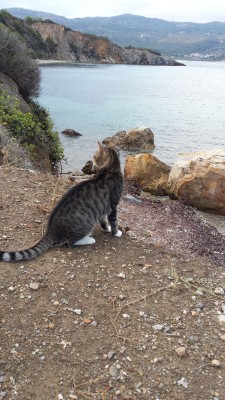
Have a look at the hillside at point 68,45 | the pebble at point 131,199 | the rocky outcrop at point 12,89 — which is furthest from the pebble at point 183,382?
the hillside at point 68,45

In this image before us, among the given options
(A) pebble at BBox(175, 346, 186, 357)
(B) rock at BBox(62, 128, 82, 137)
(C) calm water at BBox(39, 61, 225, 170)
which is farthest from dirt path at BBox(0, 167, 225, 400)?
(B) rock at BBox(62, 128, 82, 137)

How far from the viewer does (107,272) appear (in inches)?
207

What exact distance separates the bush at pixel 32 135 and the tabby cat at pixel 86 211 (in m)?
5.87

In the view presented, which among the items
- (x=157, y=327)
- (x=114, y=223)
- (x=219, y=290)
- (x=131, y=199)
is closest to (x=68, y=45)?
(x=131, y=199)

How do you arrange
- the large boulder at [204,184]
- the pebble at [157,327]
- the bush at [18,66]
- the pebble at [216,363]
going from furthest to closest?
1. the bush at [18,66]
2. the large boulder at [204,184]
3. the pebble at [157,327]
4. the pebble at [216,363]

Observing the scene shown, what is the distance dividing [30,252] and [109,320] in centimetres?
152

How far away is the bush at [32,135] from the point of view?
12.4 meters

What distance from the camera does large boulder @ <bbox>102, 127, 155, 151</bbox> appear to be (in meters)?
19.8

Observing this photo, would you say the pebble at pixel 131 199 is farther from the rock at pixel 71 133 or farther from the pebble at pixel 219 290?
the rock at pixel 71 133

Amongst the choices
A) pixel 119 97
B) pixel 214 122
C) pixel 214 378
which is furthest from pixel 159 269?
pixel 119 97

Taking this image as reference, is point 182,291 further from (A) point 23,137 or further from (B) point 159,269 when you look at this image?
(A) point 23,137

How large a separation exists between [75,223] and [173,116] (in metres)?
25.4

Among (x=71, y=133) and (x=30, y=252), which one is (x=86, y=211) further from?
(x=71, y=133)

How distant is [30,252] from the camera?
5.27 meters
